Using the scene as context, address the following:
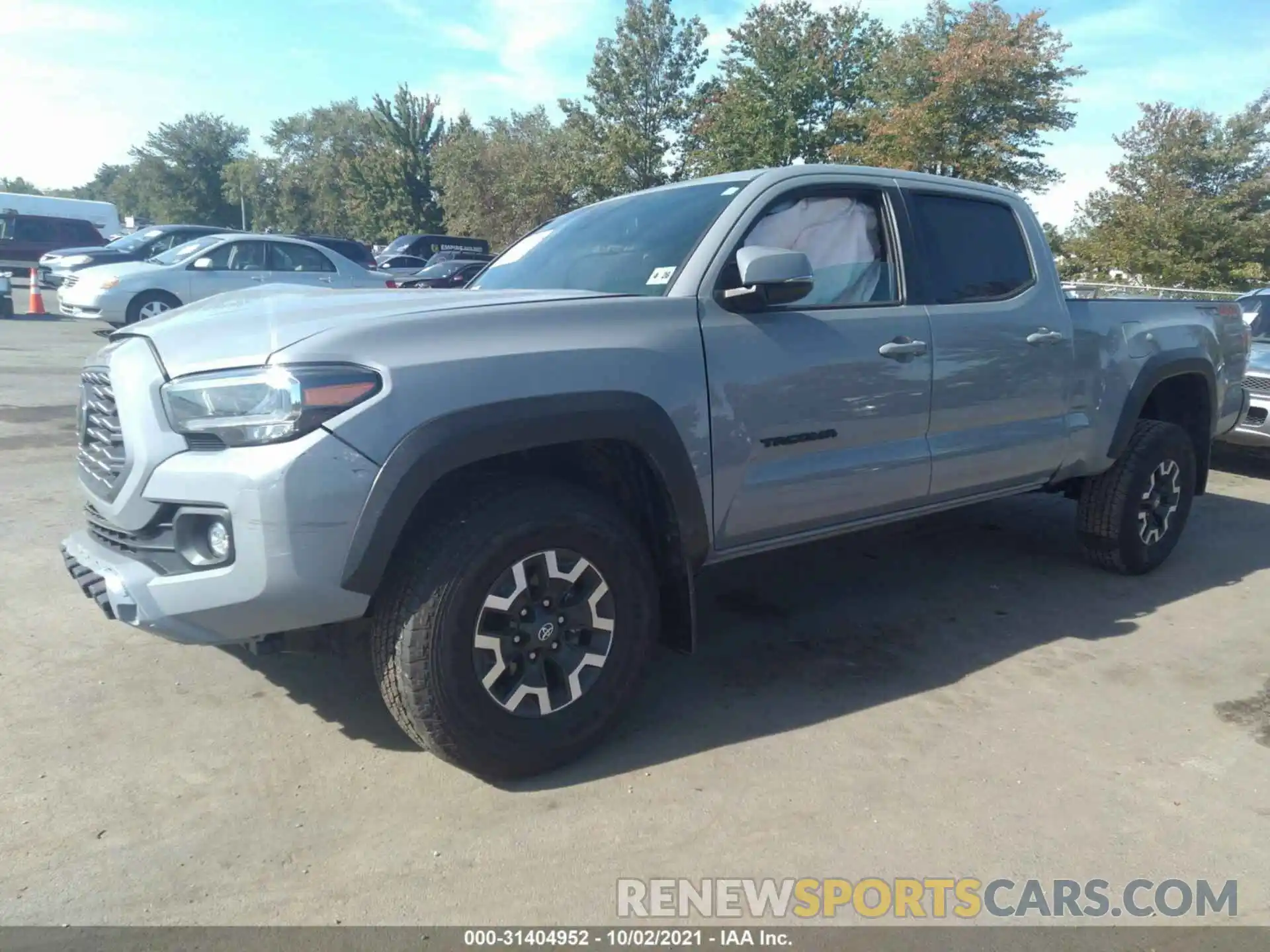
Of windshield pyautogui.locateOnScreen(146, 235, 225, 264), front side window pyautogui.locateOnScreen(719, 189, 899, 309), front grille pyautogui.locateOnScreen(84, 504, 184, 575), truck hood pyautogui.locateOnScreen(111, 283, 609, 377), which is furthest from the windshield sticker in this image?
windshield pyautogui.locateOnScreen(146, 235, 225, 264)

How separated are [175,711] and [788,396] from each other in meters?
2.44

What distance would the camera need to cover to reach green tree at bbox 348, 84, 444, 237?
49.2 m

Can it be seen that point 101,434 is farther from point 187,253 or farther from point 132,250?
point 132,250

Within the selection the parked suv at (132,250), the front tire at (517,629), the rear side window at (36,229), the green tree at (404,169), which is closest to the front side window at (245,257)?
the parked suv at (132,250)

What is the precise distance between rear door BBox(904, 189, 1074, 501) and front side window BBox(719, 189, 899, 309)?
23 cm

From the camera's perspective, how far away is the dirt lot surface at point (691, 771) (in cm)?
261

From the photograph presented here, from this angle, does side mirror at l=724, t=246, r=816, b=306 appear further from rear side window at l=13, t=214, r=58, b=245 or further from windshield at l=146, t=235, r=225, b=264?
rear side window at l=13, t=214, r=58, b=245

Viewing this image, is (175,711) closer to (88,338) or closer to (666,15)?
(88,338)

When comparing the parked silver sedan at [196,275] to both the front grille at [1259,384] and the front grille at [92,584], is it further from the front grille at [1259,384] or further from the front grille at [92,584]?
the front grille at [92,584]

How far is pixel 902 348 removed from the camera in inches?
153

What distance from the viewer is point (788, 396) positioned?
3533mm

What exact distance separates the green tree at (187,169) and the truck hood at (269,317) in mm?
74947

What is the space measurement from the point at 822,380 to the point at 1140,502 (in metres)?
2.57
